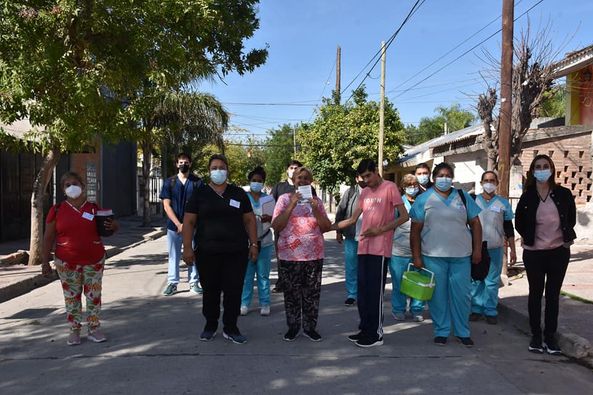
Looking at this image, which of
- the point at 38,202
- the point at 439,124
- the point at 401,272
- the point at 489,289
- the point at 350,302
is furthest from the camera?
the point at 439,124

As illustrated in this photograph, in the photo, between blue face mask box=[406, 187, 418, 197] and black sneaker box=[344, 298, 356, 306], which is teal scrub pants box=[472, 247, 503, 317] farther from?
black sneaker box=[344, 298, 356, 306]

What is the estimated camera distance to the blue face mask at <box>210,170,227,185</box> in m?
5.52

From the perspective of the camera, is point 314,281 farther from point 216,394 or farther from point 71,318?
point 71,318

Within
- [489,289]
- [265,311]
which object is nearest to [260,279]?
[265,311]

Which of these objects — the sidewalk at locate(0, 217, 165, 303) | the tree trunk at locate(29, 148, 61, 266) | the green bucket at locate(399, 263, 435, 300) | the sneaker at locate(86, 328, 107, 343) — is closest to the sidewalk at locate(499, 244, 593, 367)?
the green bucket at locate(399, 263, 435, 300)

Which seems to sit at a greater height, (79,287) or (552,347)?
(79,287)

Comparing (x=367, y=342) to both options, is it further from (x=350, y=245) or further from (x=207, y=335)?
(x=350, y=245)

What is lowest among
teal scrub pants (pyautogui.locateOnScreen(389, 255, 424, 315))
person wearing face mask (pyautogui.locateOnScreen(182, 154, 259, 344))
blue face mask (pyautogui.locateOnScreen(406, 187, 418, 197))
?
teal scrub pants (pyautogui.locateOnScreen(389, 255, 424, 315))

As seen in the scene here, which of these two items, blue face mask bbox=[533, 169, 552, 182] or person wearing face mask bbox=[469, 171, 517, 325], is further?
person wearing face mask bbox=[469, 171, 517, 325]

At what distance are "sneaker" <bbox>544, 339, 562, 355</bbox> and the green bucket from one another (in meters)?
1.22

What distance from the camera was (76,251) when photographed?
5.34 meters

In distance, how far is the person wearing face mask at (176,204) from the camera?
25.9ft

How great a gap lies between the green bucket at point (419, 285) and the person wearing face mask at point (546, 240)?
970 millimetres

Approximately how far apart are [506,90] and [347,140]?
16.8 meters
